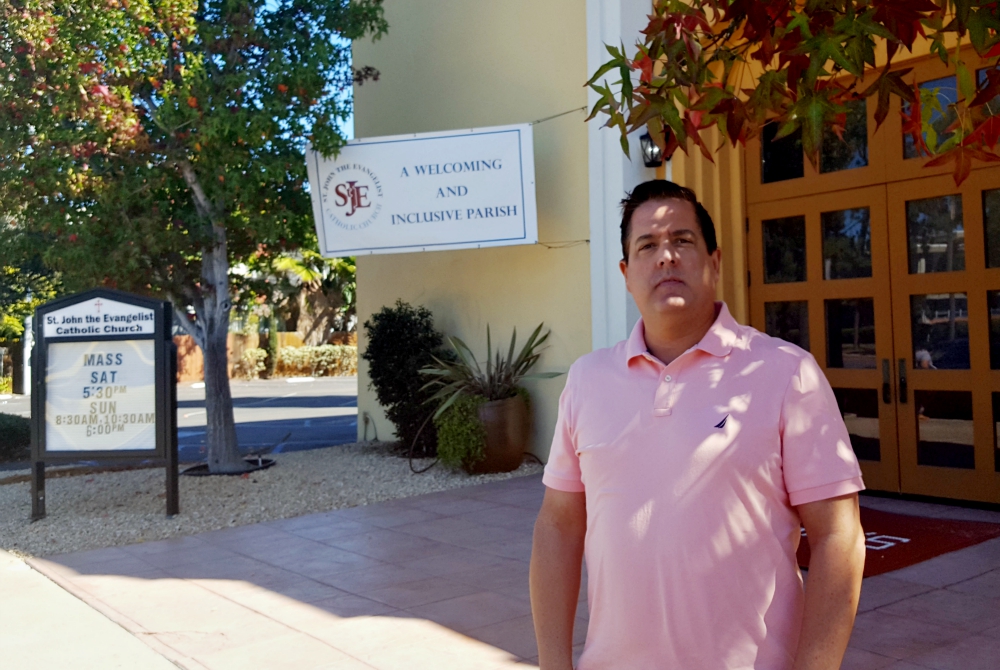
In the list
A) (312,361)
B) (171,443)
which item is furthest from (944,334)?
(312,361)

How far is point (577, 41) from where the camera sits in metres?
9.73

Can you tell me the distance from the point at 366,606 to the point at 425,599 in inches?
12.8

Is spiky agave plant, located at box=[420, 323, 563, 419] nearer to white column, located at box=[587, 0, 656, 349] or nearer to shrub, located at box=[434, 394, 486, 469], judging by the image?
shrub, located at box=[434, 394, 486, 469]

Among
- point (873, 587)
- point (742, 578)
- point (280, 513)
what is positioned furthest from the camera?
point (280, 513)

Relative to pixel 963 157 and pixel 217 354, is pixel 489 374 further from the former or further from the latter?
pixel 963 157

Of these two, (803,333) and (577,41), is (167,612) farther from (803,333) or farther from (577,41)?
(577,41)

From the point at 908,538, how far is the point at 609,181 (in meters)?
4.33

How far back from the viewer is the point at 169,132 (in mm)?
8961

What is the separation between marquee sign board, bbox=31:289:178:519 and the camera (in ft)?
26.9

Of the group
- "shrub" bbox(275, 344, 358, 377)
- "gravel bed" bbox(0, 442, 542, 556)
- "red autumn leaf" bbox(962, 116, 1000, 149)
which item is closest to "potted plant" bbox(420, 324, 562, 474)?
"gravel bed" bbox(0, 442, 542, 556)

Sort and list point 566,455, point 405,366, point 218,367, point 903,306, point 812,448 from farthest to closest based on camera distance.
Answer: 1. point 405,366
2. point 218,367
3. point 903,306
4. point 566,455
5. point 812,448

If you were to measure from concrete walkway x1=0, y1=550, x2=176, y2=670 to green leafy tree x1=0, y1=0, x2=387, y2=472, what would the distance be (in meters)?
3.90

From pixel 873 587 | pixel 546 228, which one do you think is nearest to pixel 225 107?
pixel 546 228

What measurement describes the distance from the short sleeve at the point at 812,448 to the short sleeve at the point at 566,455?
48cm
